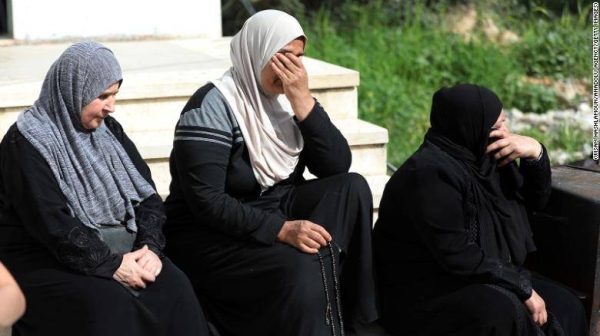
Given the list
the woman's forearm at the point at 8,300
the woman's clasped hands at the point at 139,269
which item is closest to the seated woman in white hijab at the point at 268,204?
the woman's clasped hands at the point at 139,269

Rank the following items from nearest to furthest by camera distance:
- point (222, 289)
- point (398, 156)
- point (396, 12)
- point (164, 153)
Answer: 1. point (222, 289)
2. point (164, 153)
3. point (398, 156)
4. point (396, 12)

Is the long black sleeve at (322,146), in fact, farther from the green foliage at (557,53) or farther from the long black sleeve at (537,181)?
the green foliage at (557,53)

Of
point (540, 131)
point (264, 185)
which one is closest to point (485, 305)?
point (264, 185)

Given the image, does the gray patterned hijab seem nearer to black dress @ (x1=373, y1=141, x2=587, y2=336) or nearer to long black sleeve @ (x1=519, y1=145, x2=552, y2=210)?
black dress @ (x1=373, y1=141, x2=587, y2=336)

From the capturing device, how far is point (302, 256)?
3455mm

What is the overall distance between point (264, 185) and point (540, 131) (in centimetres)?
391

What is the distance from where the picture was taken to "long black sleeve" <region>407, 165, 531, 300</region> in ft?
11.3

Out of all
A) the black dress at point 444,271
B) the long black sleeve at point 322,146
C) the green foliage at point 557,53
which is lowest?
the green foliage at point 557,53

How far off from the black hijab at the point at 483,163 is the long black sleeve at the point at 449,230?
116 millimetres

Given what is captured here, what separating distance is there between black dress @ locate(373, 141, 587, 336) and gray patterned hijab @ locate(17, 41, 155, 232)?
97 cm

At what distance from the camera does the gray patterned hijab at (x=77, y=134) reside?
3264 millimetres

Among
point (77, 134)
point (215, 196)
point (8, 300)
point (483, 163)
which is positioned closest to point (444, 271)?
point (483, 163)

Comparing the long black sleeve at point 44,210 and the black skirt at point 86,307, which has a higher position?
the long black sleeve at point 44,210

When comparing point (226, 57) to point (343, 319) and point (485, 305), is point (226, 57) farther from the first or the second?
point (485, 305)
